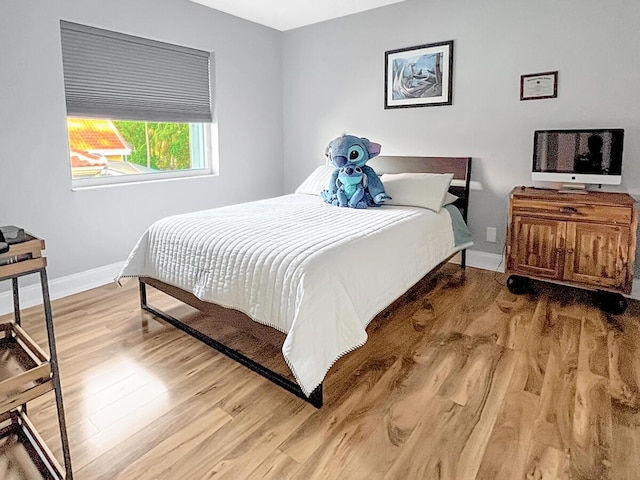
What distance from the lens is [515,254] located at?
3193mm

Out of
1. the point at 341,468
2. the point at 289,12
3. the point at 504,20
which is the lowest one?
the point at 341,468

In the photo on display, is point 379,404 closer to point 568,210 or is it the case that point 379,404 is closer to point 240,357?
point 240,357

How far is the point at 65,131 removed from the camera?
10.3ft

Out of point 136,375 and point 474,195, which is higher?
point 474,195

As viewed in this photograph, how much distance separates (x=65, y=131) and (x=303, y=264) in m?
2.34

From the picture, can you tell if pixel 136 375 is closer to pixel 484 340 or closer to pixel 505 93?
pixel 484 340

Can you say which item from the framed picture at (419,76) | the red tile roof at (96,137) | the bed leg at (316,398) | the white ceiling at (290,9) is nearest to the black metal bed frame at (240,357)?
the bed leg at (316,398)

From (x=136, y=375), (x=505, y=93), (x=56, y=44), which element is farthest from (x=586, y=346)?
(x=56, y=44)

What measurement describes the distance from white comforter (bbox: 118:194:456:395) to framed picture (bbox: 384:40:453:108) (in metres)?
1.34

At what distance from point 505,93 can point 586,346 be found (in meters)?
2.10

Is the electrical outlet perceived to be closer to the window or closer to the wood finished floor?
the wood finished floor

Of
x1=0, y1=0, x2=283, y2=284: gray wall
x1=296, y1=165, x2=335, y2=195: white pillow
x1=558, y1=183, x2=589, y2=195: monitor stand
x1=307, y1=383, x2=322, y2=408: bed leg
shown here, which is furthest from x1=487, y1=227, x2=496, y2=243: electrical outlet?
x1=307, y1=383, x2=322, y2=408: bed leg

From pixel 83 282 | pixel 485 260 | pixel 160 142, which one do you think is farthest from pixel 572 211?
pixel 83 282

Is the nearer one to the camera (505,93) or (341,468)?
(341,468)
